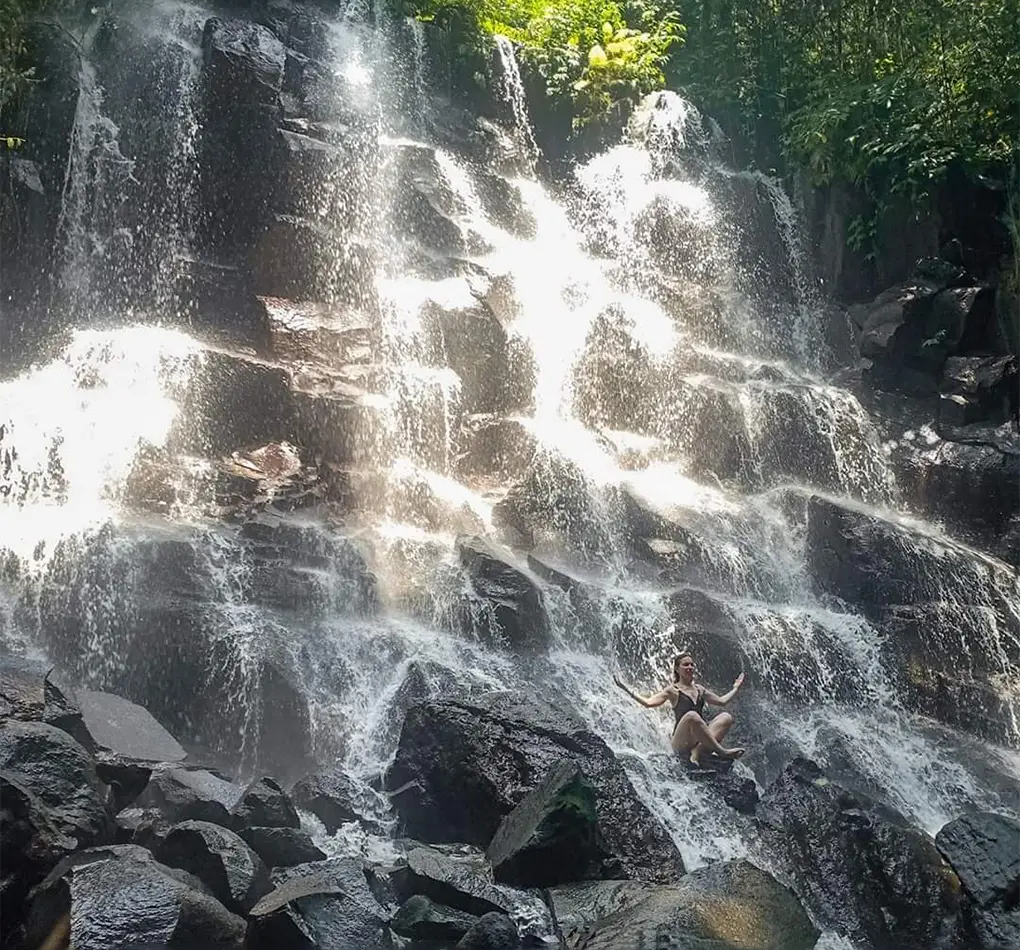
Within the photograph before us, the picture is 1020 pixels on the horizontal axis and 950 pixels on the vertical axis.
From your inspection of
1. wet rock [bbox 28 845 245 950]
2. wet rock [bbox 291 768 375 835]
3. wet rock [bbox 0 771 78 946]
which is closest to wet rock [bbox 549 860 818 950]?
wet rock [bbox 291 768 375 835]

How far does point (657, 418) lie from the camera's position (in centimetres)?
1791

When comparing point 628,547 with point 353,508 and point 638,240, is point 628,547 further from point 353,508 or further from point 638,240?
point 638,240

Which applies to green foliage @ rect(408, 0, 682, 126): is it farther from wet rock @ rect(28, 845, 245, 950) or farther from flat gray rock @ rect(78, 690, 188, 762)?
wet rock @ rect(28, 845, 245, 950)

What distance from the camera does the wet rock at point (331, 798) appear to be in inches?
344

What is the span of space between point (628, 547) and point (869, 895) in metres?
6.94

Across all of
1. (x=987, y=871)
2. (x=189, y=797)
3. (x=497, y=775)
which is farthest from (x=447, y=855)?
(x=987, y=871)

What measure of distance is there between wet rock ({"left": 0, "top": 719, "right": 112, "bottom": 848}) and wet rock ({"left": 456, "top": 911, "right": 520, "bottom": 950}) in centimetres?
279

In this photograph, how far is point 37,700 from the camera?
26.5 feet

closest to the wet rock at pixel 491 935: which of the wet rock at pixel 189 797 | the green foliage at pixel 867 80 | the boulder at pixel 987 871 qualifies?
the wet rock at pixel 189 797

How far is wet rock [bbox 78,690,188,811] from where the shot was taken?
7.97 meters

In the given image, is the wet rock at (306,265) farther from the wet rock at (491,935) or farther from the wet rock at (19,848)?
the wet rock at (491,935)

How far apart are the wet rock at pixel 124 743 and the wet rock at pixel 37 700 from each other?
0.91ft

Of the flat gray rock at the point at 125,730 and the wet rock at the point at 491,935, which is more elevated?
the flat gray rock at the point at 125,730

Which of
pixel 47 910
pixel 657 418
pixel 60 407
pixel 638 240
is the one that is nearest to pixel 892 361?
pixel 657 418
